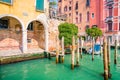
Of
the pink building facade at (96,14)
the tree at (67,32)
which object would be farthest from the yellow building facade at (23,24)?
the pink building facade at (96,14)

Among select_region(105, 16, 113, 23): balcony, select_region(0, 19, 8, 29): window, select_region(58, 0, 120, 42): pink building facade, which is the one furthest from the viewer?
select_region(105, 16, 113, 23): balcony

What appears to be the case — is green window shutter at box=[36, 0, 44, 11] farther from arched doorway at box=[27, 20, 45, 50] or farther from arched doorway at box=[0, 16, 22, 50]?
arched doorway at box=[0, 16, 22, 50]

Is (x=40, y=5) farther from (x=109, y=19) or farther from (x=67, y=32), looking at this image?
(x=109, y=19)

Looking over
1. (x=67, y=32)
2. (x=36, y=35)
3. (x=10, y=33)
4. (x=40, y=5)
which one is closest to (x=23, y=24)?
(x=10, y=33)

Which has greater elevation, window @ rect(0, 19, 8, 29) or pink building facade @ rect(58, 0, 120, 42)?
pink building facade @ rect(58, 0, 120, 42)

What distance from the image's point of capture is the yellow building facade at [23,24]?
15.3m

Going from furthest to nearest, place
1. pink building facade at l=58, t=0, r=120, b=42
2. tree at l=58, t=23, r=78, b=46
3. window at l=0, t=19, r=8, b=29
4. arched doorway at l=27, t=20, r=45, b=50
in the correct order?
pink building facade at l=58, t=0, r=120, b=42 < arched doorway at l=27, t=20, r=45, b=50 < tree at l=58, t=23, r=78, b=46 < window at l=0, t=19, r=8, b=29

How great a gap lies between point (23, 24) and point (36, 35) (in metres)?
4.08

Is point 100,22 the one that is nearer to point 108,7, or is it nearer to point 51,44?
point 108,7

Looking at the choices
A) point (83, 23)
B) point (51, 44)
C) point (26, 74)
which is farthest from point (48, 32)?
point (83, 23)

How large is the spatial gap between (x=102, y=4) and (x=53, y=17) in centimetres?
1323

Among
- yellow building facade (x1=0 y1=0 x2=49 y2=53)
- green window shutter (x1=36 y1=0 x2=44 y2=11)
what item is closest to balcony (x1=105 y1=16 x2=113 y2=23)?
yellow building facade (x1=0 y1=0 x2=49 y2=53)

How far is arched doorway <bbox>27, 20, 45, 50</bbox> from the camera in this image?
19531 mm

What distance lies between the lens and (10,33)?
688 inches
